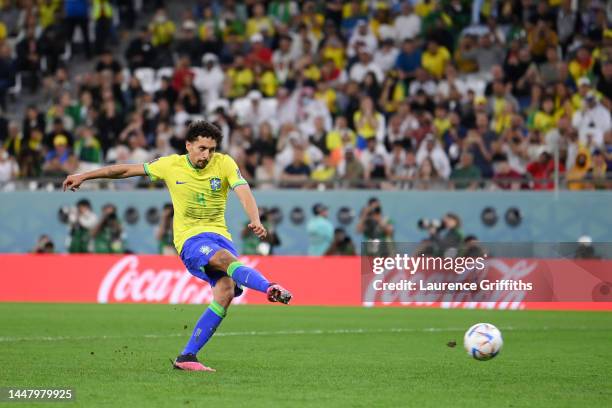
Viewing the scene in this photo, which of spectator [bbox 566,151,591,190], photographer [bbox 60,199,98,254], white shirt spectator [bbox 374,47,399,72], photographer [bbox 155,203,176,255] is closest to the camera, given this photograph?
spectator [bbox 566,151,591,190]

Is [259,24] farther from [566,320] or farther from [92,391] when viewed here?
[92,391]

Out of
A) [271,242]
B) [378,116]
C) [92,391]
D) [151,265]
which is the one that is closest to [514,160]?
[378,116]

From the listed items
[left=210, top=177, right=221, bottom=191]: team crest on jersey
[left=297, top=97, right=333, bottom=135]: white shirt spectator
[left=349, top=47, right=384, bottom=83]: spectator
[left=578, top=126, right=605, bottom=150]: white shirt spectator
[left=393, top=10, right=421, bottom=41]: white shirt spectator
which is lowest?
[left=578, top=126, right=605, bottom=150]: white shirt spectator

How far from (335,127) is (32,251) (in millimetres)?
6660

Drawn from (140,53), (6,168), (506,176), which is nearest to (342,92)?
(506,176)

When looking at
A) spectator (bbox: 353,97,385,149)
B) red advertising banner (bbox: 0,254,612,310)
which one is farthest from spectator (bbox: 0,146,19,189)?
spectator (bbox: 353,97,385,149)

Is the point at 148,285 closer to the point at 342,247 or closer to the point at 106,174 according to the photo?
the point at 342,247

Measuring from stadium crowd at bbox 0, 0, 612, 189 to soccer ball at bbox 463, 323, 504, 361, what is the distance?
12126 mm

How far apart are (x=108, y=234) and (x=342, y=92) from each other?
5.46 m

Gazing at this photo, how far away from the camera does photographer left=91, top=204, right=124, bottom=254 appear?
2341cm

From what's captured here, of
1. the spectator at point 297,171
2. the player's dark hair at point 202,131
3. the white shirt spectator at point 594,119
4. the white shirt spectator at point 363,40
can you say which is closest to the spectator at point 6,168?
the spectator at point 297,171

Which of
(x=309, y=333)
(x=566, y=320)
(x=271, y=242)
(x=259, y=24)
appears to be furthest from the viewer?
(x=259, y=24)

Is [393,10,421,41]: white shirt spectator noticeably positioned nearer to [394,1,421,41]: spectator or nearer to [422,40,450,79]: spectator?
[394,1,421,41]: spectator

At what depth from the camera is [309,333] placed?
49.8 ft
